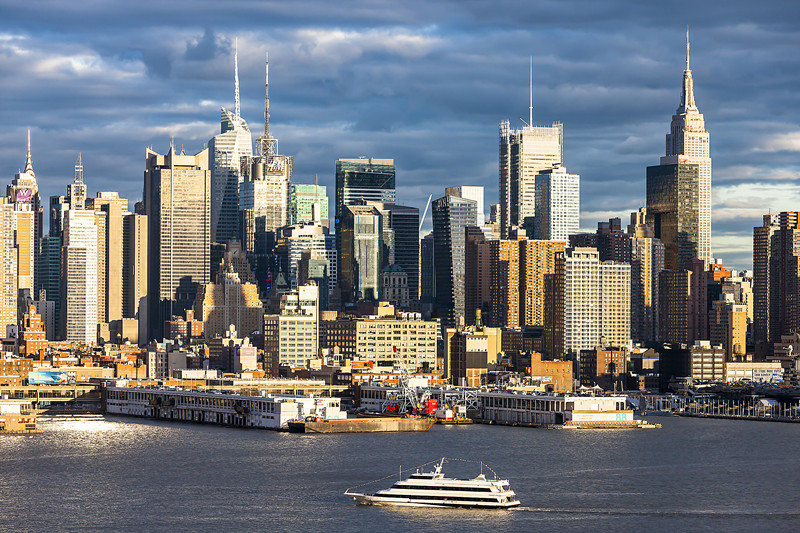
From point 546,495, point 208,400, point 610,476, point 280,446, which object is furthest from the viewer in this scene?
point 208,400

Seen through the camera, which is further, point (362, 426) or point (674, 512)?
point (362, 426)

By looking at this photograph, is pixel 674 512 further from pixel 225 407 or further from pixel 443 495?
pixel 225 407

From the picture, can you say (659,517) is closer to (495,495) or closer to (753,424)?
(495,495)

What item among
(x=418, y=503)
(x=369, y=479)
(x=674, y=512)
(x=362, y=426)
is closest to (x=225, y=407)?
(x=362, y=426)

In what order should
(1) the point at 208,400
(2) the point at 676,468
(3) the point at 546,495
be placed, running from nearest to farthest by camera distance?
(3) the point at 546,495
(2) the point at 676,468
(1) the point at 208,400

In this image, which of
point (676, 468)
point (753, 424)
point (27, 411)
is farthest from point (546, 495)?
point (753, 424)

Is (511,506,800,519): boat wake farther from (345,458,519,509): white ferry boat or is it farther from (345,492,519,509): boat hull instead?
(345,458,519,509): white ferry boat

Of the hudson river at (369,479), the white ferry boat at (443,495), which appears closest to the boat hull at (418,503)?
the white ferry boat at (443,495)
